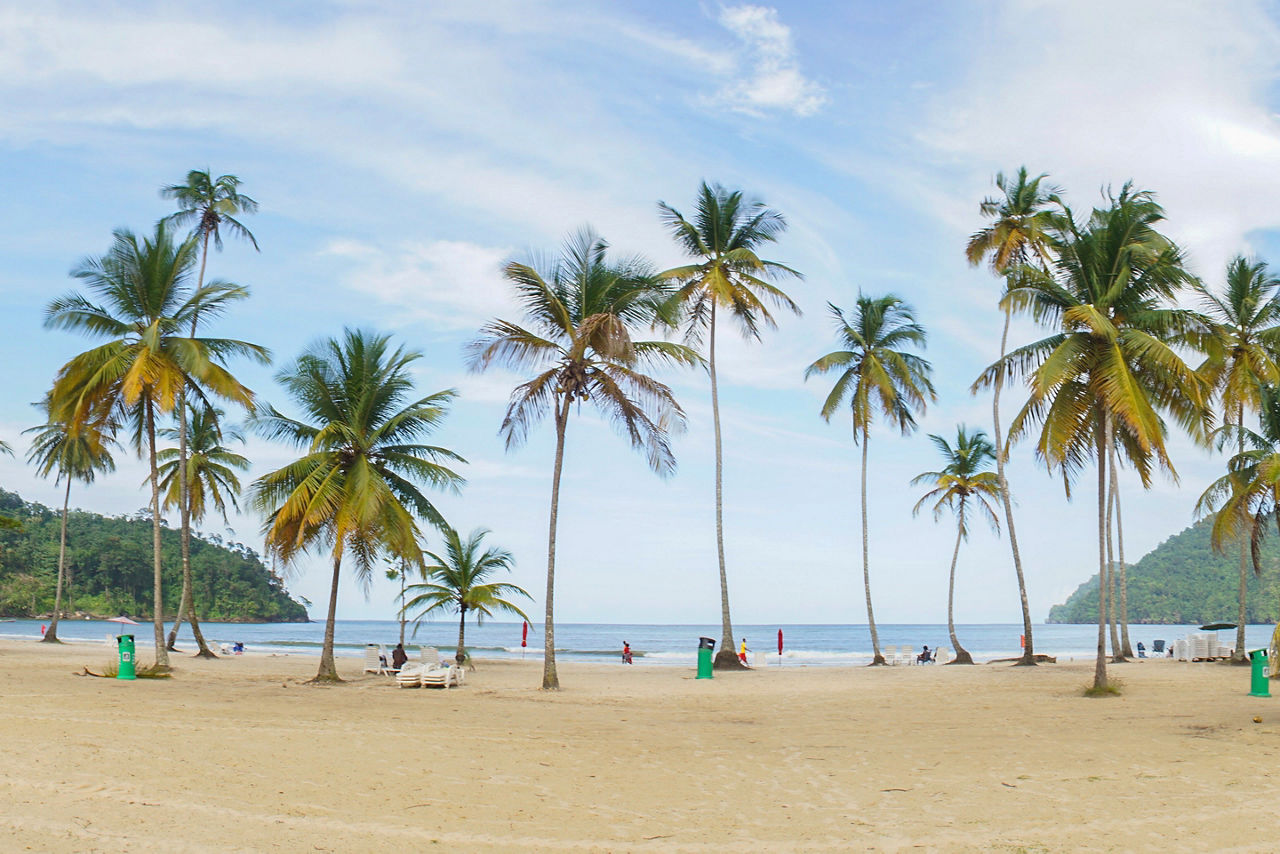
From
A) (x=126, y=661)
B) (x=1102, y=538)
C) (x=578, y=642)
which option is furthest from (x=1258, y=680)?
(x=578, y=642)

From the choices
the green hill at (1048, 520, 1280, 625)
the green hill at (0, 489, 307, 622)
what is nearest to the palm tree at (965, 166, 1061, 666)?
the green hill at (0, 489, 307, 622)

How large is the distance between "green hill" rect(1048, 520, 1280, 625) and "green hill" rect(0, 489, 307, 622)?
100921mm

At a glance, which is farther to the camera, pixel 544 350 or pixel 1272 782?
pixel 544 350

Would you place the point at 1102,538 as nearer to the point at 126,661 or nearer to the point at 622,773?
the point at 622,773

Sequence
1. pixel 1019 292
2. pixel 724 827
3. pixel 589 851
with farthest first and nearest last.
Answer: pixel 1019 292, pixel 724 827, pixel 589 851

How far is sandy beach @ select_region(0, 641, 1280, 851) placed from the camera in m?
6.50

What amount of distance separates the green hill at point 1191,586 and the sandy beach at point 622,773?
105 m

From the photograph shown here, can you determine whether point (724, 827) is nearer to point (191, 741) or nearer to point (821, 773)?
point (821, 773)

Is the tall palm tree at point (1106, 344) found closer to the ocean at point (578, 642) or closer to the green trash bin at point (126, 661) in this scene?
the ocean at point (578, 642)

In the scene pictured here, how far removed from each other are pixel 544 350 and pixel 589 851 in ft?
41.2

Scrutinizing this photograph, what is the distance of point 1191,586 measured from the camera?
110562 mm

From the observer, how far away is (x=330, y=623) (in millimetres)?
19188

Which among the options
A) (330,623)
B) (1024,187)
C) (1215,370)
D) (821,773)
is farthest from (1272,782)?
(1024,187)

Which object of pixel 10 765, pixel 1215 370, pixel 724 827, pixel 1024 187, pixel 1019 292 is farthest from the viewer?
pixel 1024 187
